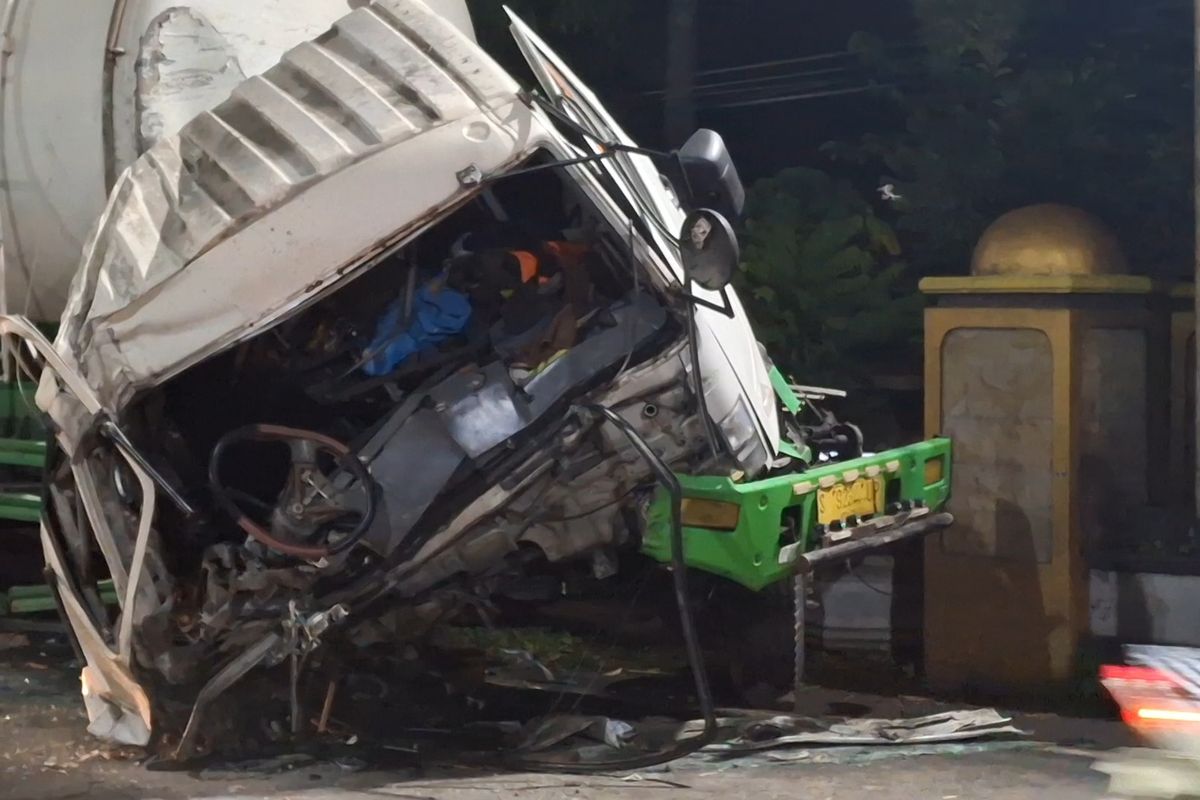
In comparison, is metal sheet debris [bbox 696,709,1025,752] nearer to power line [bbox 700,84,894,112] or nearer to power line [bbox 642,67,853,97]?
power line [bbox 700,84,894,112]

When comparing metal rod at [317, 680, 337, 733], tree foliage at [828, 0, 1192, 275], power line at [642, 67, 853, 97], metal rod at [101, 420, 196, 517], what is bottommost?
metal rod at [317, 680, 337, 733]

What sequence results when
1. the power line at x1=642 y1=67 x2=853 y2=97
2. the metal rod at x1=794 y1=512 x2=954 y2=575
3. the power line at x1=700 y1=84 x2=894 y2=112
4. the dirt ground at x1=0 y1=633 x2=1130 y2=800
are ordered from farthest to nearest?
the power line at x1=642 y1=67 x2=853 y2=97
the power line at x1=700 y1=84 x2=894 y2=112
the metal rod at x1=794 y1=512 x2=954 y2=575
the dirt ground at x1=0 y1=633 x2=1130 y2=800

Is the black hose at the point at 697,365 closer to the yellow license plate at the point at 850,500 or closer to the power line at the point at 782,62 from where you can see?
the yellow license plate at the point at 850,500

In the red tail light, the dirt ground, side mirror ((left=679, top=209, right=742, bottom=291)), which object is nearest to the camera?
the red tail light

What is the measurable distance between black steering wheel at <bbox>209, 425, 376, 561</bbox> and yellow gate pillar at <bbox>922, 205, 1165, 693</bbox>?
295 centimetres

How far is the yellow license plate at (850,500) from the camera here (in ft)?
14.5

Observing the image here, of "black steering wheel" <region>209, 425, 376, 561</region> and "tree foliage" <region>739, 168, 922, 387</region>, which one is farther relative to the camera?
"tree foliage" <region>739, 168, 922, 387</region>

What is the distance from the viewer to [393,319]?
14.4 feet

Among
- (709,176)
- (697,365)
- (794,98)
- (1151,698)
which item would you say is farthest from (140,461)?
(794,98)

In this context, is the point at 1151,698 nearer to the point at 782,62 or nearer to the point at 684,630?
the point at 684,630

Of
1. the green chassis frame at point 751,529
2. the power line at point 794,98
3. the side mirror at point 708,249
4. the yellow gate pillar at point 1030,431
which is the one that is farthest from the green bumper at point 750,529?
the power line at point 794,98


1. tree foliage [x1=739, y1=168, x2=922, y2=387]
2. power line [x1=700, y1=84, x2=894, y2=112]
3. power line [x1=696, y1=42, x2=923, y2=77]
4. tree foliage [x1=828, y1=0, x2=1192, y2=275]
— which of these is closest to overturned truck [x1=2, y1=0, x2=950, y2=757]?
tree foliage [x1=739, y1=168, x2=922, y2=387]

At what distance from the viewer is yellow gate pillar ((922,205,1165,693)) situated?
5.76 m

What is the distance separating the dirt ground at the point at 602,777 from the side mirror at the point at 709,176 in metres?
1.82
